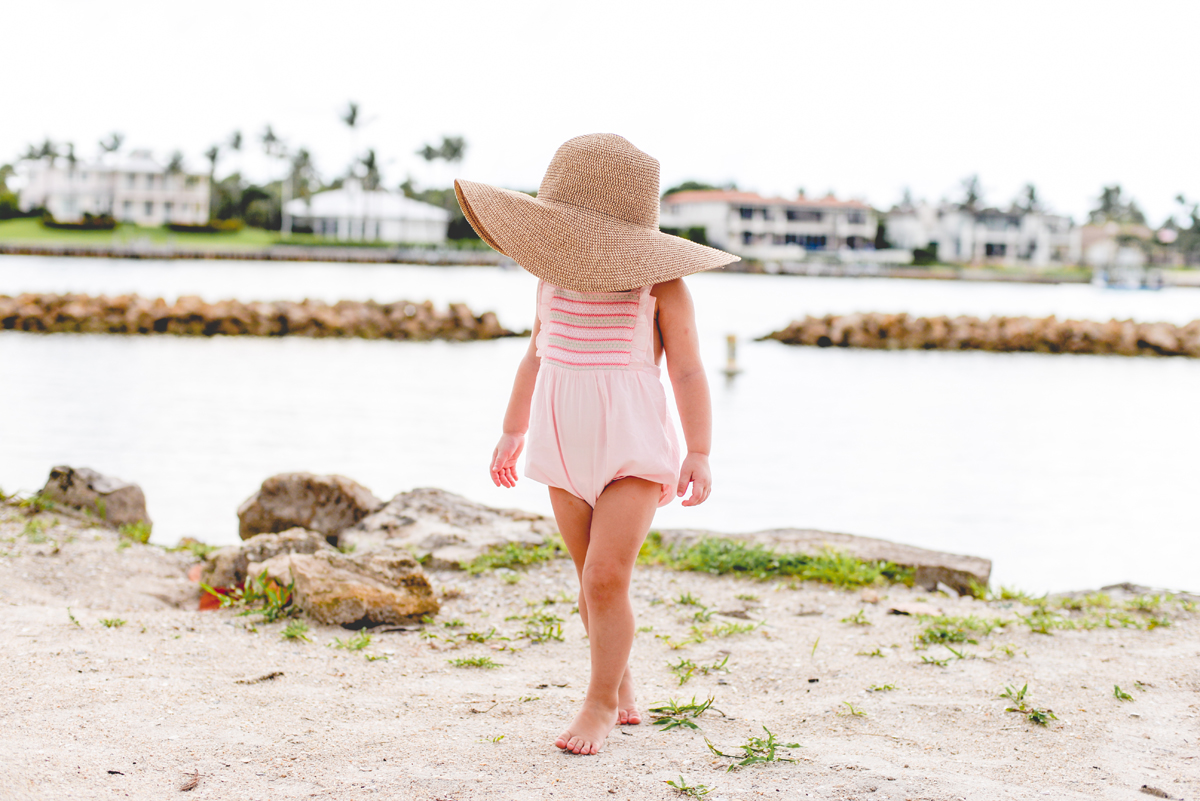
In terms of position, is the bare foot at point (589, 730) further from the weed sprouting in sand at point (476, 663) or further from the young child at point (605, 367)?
the weed sprouting in sand at point (476, 663)

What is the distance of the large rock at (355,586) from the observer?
10.8ft

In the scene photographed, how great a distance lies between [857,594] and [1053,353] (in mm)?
17645

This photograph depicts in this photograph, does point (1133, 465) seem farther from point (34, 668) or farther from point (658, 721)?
point (34, 668)

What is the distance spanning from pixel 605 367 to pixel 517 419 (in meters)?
0.36

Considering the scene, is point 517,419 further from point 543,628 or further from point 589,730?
point 543,628

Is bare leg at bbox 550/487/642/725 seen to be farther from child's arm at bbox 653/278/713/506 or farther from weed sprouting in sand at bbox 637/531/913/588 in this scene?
weed sprouting in sand at bbox 637/531/913/588

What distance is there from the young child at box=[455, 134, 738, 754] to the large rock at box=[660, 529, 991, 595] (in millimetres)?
2043

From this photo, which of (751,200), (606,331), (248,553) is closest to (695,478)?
(606,331)

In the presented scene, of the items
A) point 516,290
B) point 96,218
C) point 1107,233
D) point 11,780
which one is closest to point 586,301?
point 11,780

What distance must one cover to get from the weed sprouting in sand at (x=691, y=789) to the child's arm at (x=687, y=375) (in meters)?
0.62

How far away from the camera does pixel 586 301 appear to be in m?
2.40

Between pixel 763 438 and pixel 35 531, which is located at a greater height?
pixel 763 438

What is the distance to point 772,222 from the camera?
7238cm

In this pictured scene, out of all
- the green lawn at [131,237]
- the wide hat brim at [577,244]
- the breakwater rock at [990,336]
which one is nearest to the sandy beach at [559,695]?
the wide hat brim at [577,244]
